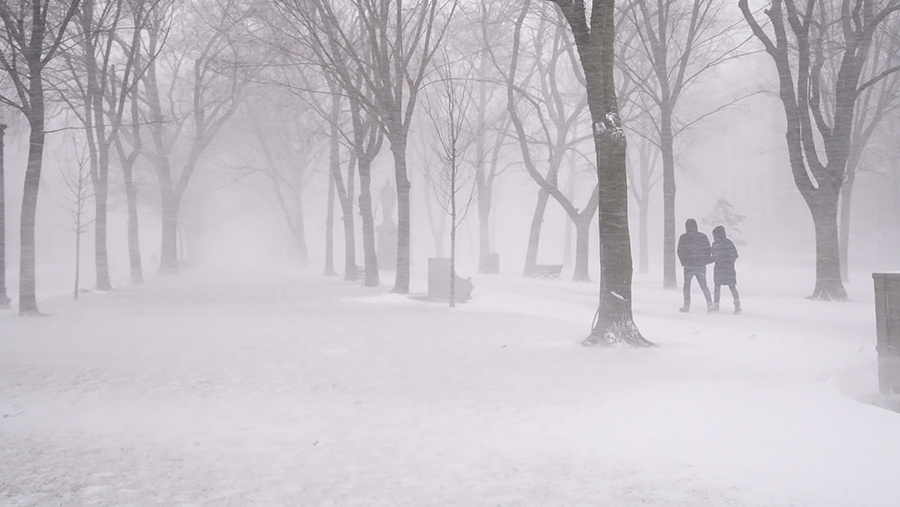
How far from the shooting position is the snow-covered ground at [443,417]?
392 cm

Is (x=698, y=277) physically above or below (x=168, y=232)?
below

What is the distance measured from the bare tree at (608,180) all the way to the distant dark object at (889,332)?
296 cm

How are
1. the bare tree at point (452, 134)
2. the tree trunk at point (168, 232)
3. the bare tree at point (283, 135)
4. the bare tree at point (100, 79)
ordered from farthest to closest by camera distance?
the bare tree at point (283, 135) → the tree trunk at point (168, 232) → the bare tree at point (100, 79) → the bare tree at point (452, 134)

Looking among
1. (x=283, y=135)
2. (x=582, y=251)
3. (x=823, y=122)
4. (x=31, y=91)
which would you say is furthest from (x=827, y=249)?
(x=283, y=135)

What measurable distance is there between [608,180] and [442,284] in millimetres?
7748

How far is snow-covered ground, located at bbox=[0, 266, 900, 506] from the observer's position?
392cm

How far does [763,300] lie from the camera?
Result: 16.2 metres

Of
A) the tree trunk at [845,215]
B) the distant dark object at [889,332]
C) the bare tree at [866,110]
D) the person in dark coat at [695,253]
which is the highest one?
the bare tree at [866,110]

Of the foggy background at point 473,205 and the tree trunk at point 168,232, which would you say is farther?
the foggy background at point 473,205

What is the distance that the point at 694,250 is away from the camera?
1325cm

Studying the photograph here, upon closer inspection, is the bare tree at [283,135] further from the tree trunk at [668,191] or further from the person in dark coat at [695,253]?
the person in dark coat at [695,253]

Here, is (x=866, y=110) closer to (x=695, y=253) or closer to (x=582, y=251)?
(x=582, y=251)

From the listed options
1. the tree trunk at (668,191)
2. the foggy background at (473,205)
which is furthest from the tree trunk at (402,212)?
the foggy background at (473,205)

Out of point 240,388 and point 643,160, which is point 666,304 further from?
point 643,160
